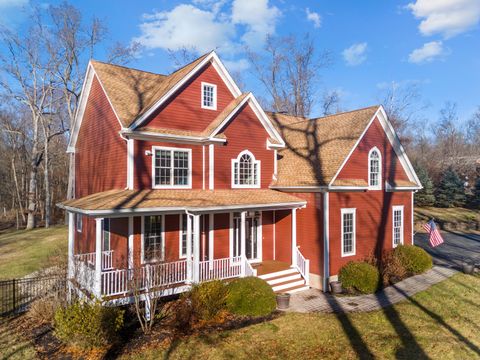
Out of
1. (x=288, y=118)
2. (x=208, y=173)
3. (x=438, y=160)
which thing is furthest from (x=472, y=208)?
(x=208, y=173)

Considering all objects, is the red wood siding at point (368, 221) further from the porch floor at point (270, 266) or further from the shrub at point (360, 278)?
the porch floor at point (270, 266)

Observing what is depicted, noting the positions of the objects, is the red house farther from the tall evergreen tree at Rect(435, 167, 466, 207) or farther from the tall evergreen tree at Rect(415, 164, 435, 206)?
the tall evergreen tree at Rect(435, 167, 466, 207)

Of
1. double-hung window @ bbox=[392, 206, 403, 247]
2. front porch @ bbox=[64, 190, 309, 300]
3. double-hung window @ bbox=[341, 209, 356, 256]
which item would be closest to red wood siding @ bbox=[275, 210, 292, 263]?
front porch @ bbox=[64, 190, 309, 300]

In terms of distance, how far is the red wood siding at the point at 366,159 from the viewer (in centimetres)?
1691

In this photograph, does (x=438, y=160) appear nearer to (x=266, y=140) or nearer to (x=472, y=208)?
(x=472, y=208)

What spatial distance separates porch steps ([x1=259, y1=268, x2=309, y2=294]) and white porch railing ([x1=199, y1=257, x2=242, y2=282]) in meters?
1.16

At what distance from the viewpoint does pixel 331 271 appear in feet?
51.6

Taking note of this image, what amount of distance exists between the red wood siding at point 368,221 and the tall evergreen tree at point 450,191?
1168 inches

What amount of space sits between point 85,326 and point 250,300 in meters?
5.26

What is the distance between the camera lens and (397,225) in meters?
19.4

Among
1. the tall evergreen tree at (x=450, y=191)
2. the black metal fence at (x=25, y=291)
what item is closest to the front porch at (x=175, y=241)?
the black metal fence at (x=25, y=291)

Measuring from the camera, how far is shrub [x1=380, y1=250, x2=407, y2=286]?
53.2 ft

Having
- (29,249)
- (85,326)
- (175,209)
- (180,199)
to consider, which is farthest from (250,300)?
(29,249)

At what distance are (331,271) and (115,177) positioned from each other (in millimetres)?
10612
